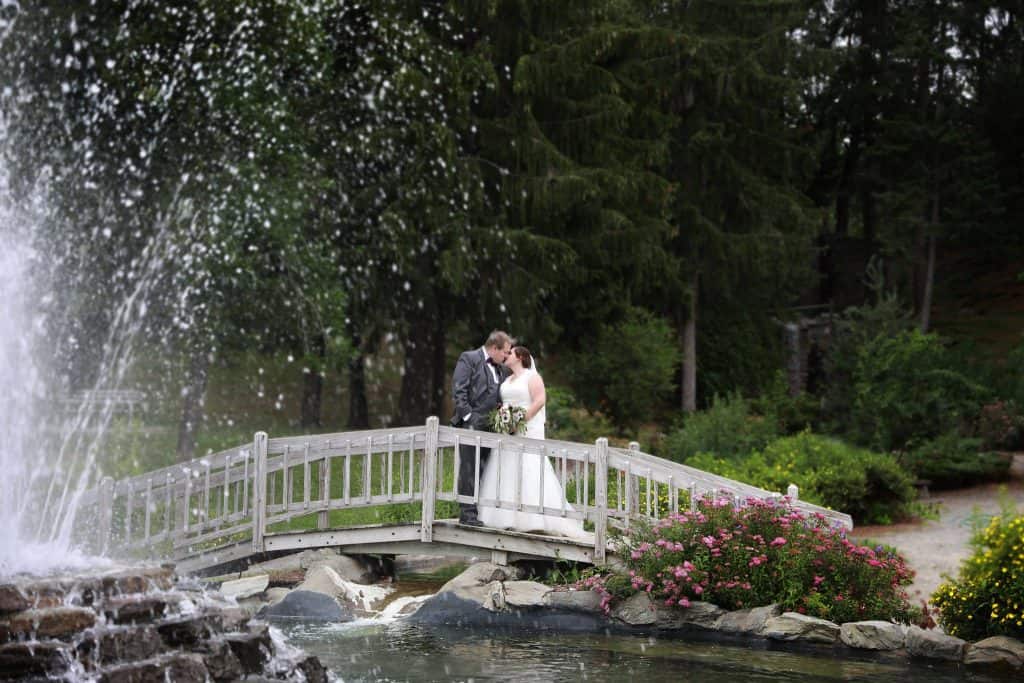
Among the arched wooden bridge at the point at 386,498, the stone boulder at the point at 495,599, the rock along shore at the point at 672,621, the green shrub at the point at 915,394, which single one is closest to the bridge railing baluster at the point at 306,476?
the arched wooden bridge at the point at 386,498

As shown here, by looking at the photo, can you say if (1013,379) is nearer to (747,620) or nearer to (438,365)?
(438,365)

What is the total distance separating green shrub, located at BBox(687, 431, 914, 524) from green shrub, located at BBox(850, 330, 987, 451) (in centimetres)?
300

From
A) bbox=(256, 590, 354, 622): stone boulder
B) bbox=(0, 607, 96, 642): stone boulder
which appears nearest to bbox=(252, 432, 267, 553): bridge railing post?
bbox=(256, 590, 354, 622): stone boulder

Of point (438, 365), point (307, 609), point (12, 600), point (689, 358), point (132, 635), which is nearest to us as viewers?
point (12, 600)

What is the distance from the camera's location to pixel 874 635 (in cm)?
1101

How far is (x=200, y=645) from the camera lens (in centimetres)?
964

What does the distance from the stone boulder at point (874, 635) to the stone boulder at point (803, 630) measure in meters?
0.11

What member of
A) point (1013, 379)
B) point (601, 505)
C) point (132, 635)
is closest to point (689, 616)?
point (601, 505)

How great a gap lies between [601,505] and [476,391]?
2.14 meters

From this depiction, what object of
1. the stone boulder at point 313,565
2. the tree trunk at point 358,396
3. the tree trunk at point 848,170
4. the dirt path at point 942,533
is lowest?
the stone boulder at point 313,565

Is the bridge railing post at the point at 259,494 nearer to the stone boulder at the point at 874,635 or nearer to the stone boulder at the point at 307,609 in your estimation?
the stone boulder at the point at 307,609

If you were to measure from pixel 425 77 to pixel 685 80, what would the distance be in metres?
11.4

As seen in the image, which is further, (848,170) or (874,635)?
(848,170)

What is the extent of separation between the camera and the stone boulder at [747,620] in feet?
37.3
